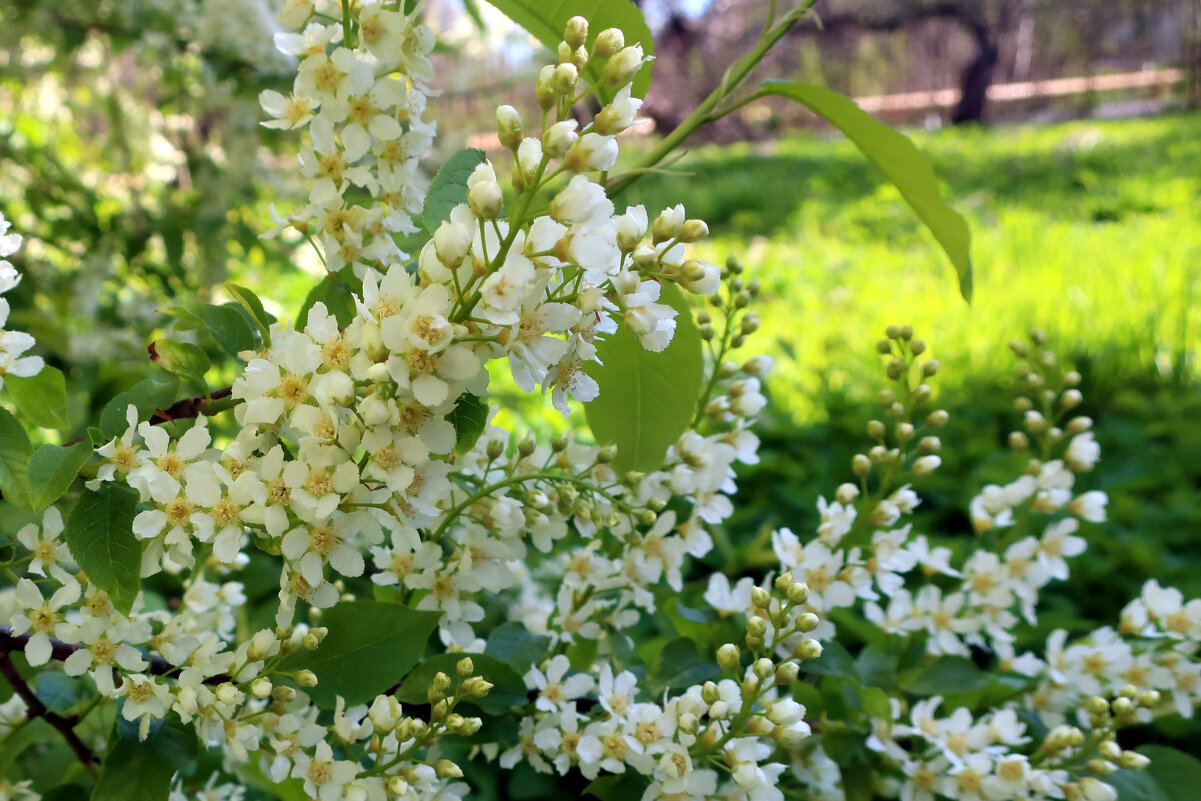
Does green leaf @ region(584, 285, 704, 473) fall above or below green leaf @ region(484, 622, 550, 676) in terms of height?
above

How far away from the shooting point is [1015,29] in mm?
9812

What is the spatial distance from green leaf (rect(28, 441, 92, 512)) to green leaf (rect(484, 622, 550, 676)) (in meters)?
0.32

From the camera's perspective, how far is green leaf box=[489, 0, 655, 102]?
64 centimetres

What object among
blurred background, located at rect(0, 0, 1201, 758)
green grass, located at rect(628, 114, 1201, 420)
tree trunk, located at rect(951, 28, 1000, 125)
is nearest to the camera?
blurred background, located at rect(0, 0, 1201, 758)

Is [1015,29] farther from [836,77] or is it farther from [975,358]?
[975,358]

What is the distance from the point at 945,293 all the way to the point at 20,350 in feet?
9.78

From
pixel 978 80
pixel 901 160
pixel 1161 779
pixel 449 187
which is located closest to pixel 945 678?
pixel 1161 779

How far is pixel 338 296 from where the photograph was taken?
616mm

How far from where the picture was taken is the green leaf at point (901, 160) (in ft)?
2.15

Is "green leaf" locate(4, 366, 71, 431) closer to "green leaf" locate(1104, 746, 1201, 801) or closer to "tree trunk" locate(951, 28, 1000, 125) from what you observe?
"green leaf" locate(1104, 746, 1201, 801)

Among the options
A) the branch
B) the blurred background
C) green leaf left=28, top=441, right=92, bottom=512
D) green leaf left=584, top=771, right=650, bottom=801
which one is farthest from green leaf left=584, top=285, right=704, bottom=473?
the branch

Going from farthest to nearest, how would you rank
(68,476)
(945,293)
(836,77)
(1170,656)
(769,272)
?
(836,77) → (769,272) → (945,293) → (1170,656) → (68,476)

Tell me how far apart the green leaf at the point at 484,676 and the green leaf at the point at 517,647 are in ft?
0.09

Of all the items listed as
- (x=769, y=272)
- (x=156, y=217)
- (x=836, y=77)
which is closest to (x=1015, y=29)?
(x=836, y=77)
